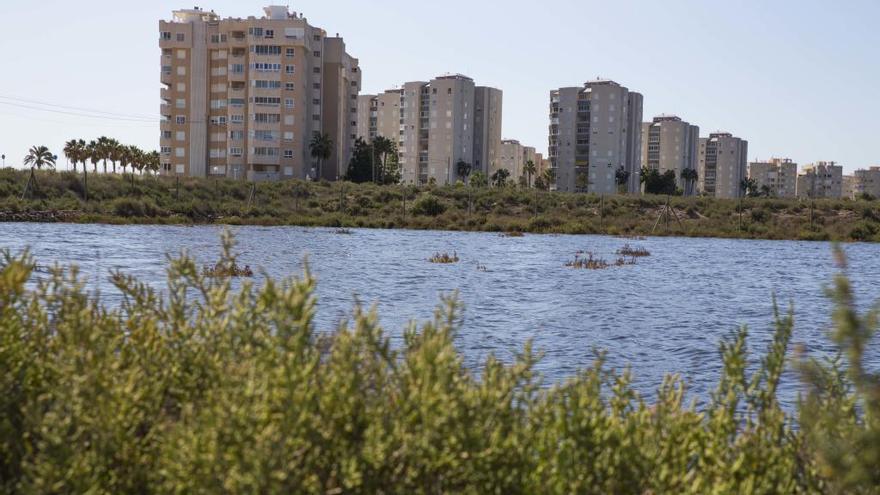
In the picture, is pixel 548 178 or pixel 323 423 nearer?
pixel 323 423

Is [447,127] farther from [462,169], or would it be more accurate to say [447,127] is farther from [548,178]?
[548,178]

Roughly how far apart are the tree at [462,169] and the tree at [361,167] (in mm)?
36587

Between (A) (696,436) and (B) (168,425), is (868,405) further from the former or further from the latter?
(B) (168,425)

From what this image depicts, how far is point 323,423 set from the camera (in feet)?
14.5

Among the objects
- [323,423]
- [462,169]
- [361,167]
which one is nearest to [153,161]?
[361,167]

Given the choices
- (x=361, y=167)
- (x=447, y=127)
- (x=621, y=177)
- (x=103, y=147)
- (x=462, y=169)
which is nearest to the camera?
(x=103, y=147)

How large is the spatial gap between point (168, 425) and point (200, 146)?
128m

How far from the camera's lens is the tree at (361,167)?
12962 centimetres

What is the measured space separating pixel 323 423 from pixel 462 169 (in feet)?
548

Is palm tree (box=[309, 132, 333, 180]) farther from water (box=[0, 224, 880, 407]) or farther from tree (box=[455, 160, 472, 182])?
water (box=[0, 224, 880, 407])

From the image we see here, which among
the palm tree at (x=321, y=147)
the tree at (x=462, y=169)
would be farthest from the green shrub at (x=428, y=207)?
the tree at (x=462, y=169)

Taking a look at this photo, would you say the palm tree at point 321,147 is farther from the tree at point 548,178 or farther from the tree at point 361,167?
the tree at point 548,178

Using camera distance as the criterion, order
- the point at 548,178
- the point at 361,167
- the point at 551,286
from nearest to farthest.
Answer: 1. the point at 551,286
2. the point at 361,167
3. the point at 548,178

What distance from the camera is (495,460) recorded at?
15.6 ft
